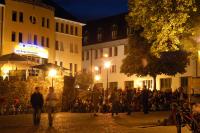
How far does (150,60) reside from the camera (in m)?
57.6

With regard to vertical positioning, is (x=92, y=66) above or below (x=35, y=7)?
below

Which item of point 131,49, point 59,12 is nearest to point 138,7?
point 131,49

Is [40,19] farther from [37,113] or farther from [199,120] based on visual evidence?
[199,120]

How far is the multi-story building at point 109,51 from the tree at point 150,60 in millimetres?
13885

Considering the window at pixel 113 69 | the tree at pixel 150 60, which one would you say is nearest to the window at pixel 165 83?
the window at pixel 113 69

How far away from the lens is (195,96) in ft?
69.9

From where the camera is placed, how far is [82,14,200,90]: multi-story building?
262 ft

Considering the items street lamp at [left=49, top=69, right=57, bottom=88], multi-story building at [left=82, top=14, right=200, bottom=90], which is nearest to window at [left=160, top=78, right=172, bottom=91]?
multi-story building at [left=82, top=14, right=200, bottom=90]

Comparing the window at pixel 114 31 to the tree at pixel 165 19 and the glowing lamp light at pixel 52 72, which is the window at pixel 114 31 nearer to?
the glowing lamp light at pixel 52 72

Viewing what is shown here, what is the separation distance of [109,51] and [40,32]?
2011 cm

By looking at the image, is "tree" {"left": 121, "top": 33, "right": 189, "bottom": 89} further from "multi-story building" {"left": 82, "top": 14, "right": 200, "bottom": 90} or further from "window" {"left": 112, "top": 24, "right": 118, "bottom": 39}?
"window" {"left": 112, "top": 24, "right": 118, "bottom": 39}

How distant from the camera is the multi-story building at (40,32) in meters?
61.0

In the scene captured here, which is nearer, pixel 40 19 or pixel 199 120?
pixel 199 120

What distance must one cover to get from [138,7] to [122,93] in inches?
601
